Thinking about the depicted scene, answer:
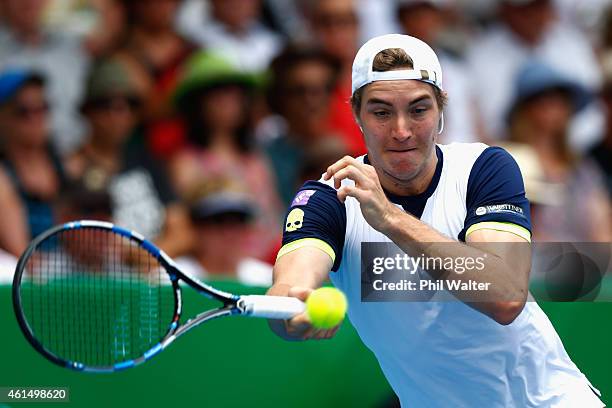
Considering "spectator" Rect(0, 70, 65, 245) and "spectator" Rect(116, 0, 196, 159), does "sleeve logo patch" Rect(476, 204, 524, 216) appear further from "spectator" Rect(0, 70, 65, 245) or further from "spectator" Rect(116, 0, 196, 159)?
"spectator" Rect(116, 0, 196, 159)

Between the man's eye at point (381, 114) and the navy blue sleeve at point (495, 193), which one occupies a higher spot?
the man's eye at point (381, 114)

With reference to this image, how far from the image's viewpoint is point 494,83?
9867mm

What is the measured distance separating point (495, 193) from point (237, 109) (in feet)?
14.2

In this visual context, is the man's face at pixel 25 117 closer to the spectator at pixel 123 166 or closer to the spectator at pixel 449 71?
the spectator at pixel 123 166

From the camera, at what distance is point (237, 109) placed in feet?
28.3

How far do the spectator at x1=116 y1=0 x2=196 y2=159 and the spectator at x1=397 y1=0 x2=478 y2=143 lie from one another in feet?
6.09

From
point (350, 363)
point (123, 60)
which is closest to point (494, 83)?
point (123, 60)

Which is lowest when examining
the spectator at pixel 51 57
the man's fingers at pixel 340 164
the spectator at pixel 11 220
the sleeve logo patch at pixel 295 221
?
the sleeve logo patch at pixel 295 221

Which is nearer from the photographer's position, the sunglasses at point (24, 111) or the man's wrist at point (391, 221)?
the man's wrist at point (391, 221)

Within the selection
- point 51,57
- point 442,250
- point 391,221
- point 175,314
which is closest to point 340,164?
point 391,221

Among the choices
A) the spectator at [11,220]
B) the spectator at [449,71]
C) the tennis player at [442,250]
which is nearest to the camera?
the tennis player at [442,250]

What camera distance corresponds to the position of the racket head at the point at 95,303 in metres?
5.46

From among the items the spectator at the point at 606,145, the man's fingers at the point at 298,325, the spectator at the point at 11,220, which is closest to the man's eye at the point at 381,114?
the man's fingers at the point at 298,325

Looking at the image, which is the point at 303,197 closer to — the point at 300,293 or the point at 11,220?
the point at 300,293
